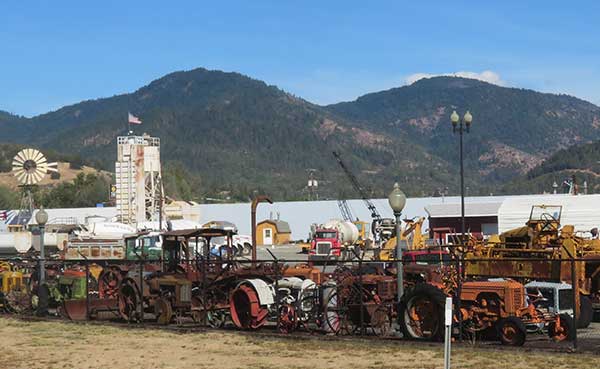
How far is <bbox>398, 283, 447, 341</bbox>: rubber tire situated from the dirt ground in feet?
1.86

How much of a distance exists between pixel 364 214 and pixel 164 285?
7624cm

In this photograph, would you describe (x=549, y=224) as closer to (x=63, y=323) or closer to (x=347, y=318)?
(x=347, y=318)

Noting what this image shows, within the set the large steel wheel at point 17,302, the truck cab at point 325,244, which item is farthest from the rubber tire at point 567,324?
the truck cab at point 325,244

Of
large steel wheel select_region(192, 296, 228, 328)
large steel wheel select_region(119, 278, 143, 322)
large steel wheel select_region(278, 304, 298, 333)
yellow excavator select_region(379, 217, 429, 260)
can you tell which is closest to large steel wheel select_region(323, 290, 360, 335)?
large steel wheel select_region(278, 304, 298, 333)

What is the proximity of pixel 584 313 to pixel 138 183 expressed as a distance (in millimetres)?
77319

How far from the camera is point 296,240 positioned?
3861 inches

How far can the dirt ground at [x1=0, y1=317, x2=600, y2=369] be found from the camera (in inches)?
704

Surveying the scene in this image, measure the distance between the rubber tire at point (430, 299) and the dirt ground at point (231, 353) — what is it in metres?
0.57

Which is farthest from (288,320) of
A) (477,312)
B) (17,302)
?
(17,302)

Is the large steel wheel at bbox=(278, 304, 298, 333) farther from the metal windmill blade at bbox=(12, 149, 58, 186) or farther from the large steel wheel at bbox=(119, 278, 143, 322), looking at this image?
the metal windmill blade at bbox=(12, 149, 58, 186)

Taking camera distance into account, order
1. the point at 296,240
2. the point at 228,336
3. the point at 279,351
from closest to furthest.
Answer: the point at 279,351 → the point at 228,336 → the point at 296,240

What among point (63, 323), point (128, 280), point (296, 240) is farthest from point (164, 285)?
point (296, 240)

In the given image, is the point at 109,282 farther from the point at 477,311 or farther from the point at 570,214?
the point at 570,214

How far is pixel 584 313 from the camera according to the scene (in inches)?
896
